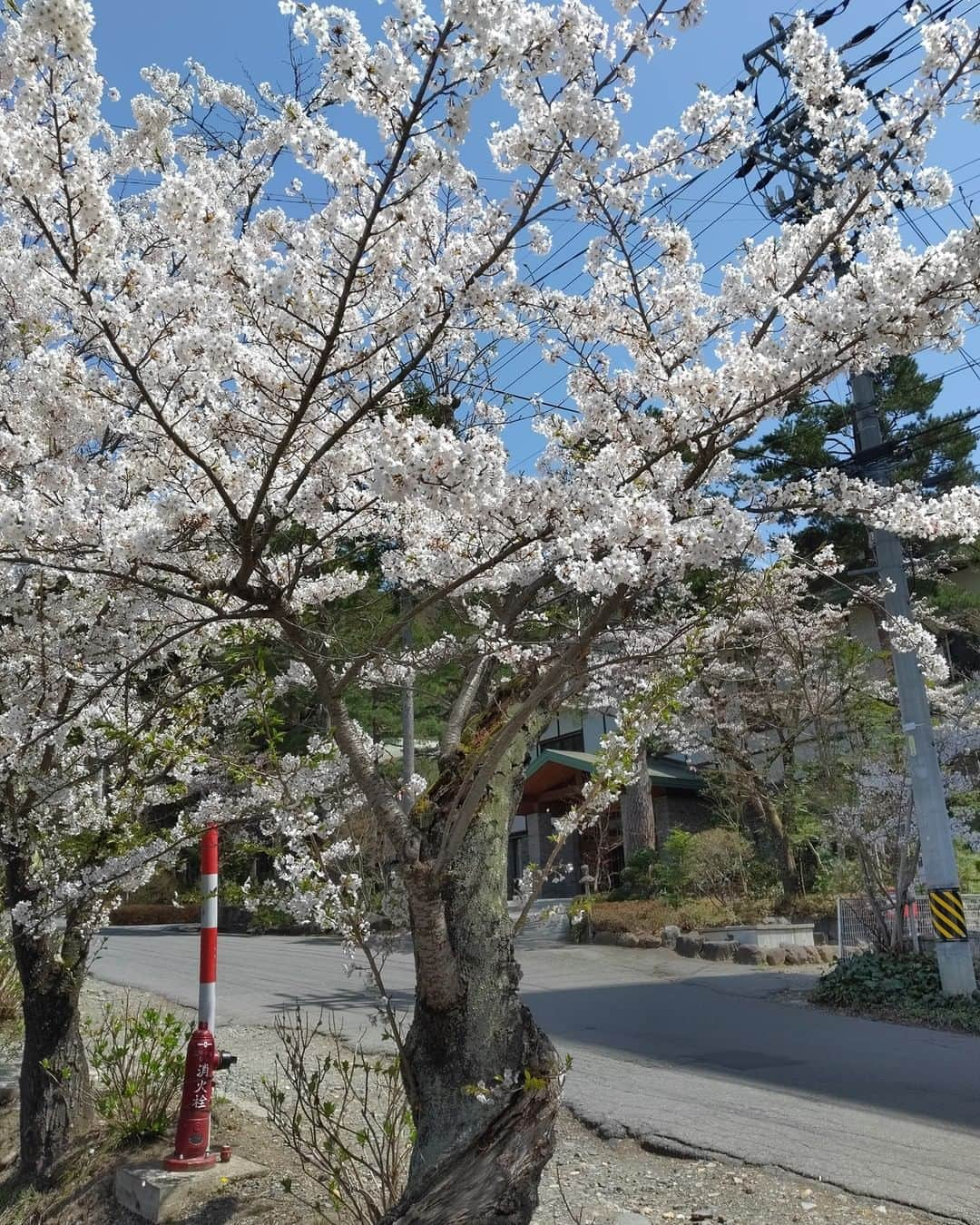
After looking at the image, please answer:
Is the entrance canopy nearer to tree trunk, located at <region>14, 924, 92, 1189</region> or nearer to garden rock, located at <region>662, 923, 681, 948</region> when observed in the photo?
garden rock, located at <region>662, 923, 681, 948</region>

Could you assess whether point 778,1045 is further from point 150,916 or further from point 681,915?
point 150,916

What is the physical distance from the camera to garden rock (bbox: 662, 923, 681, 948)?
1642 cm

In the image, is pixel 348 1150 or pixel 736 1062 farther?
pixel 736 1062

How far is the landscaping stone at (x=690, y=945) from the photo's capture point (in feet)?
50.6

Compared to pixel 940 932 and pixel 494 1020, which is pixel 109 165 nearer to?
pixel 494 1020

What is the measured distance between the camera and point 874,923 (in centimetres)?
1180

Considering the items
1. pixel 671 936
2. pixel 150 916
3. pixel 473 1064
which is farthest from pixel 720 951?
pixel 150 916

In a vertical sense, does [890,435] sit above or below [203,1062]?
above

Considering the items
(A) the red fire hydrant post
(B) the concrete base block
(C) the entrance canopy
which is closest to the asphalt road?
(B) the concrete base block

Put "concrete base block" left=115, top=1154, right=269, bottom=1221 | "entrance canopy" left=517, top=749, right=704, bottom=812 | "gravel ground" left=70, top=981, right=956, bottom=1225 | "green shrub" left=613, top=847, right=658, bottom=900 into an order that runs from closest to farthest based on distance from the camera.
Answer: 1. "gravel ground" left=70, top=981, right=956, bottom=1225
2. "concrete base block" left=115, top=1154, right=269, bottom=1221
3. "green shrub" left=613, top=847, right=658, bottom=900
4. "entrance canopy" left=517, top=749, right=704, bottom=812

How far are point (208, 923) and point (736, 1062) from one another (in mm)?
5147

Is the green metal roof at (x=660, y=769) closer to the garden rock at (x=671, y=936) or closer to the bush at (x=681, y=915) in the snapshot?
the bush at (x=681, y=915)

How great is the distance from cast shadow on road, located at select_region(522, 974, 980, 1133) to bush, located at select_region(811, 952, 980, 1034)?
1.17ft

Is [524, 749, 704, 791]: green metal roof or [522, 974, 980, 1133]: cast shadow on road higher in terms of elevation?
[524, 749, 704, 791]: green metal roof
